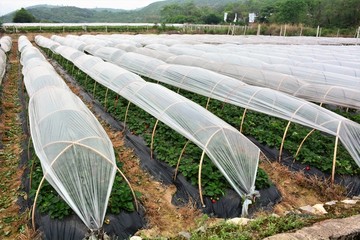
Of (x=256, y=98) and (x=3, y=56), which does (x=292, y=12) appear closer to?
(x=3, y=56)

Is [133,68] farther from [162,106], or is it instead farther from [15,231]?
[15,231]

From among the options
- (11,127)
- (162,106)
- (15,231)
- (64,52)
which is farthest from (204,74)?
(64,52)

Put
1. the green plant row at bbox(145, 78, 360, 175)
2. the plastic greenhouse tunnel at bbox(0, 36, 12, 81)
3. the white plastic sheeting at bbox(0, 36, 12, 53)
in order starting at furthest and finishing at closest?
the white plastic sheeting at bbox(0, 36, 12, 53) → the plastic greenhouse tunnel at bbox(0, 36, 12, 81) → the green plant row at bbox(145, 78, 360, 175)

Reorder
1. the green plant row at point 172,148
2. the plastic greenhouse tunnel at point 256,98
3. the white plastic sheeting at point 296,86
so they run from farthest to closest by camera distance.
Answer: the white plastic sheeting at point 296,86 → the plastic greenhouse tunnel at point 256,98 → the green plant row at point 172,148

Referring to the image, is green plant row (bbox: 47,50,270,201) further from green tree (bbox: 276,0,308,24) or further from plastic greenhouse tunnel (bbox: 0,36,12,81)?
green tree (bbox: 276,0,308,24)

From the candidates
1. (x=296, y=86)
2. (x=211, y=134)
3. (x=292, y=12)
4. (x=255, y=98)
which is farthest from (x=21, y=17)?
(x=211, y=134)

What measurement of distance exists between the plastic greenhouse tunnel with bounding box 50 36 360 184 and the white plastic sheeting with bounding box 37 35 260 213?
2.06 metres

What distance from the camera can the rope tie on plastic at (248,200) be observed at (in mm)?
5773

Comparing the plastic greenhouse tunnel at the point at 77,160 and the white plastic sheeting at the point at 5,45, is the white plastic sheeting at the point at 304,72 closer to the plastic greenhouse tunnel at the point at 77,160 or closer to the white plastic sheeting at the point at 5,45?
the plastic greenhouse tunnel at the point at 77,160

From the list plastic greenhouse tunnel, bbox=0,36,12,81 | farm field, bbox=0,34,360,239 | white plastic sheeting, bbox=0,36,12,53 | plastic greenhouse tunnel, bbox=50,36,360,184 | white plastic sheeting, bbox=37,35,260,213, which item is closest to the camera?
farm field, bbox=0,34,360,239

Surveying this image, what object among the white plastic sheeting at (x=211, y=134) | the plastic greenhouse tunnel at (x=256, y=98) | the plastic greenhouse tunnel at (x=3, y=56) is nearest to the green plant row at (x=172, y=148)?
the white plastic sheeting at (x=211, y=134)

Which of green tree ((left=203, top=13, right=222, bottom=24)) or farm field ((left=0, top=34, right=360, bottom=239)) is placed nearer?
farm field ((left=0, top=34, right=360, bottom=239))

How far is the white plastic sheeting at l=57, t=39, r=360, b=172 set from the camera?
23.3 ft

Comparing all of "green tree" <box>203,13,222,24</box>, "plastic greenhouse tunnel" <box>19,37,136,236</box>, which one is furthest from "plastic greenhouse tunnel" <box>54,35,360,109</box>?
"green tree" <box>203,13,222,24</box>
